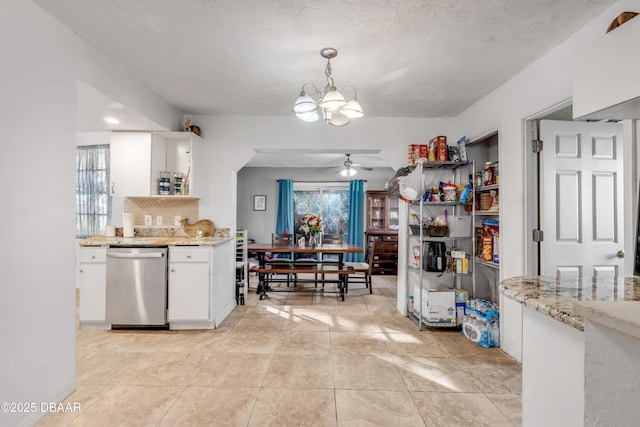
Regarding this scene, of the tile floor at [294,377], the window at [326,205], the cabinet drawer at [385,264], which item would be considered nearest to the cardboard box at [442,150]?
the tile floor at [294,377]

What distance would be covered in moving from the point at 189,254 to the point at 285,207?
4.10m

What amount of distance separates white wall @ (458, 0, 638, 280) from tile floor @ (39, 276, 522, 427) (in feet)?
3.49

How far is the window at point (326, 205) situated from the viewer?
758cm

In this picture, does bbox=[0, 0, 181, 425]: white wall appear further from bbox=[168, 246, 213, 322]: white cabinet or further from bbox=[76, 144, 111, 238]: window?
bbox=[76, 144, 111, 238]: window

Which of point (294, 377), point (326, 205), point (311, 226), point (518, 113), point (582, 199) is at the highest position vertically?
point (518, 113)

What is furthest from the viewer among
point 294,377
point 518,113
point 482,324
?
point 482,324

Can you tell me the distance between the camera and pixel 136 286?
327 cm

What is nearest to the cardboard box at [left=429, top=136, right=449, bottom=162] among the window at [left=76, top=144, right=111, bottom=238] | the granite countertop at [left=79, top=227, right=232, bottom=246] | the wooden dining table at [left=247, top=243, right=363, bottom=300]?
the wooden dining table at [left=247, top=243, right=363, bottom=300]

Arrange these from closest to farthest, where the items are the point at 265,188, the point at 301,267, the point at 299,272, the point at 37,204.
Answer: the point at 37,204 → the point at 299,272 → the point at 301,267 → the point at 265,188

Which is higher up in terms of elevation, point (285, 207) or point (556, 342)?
point (285, 207)

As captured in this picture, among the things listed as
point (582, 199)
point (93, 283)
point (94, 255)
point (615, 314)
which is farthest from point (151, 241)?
point (582, 199)

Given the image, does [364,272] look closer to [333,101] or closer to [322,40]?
[333,101]

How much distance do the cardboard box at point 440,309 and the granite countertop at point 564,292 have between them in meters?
2.06

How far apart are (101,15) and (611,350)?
277cm
